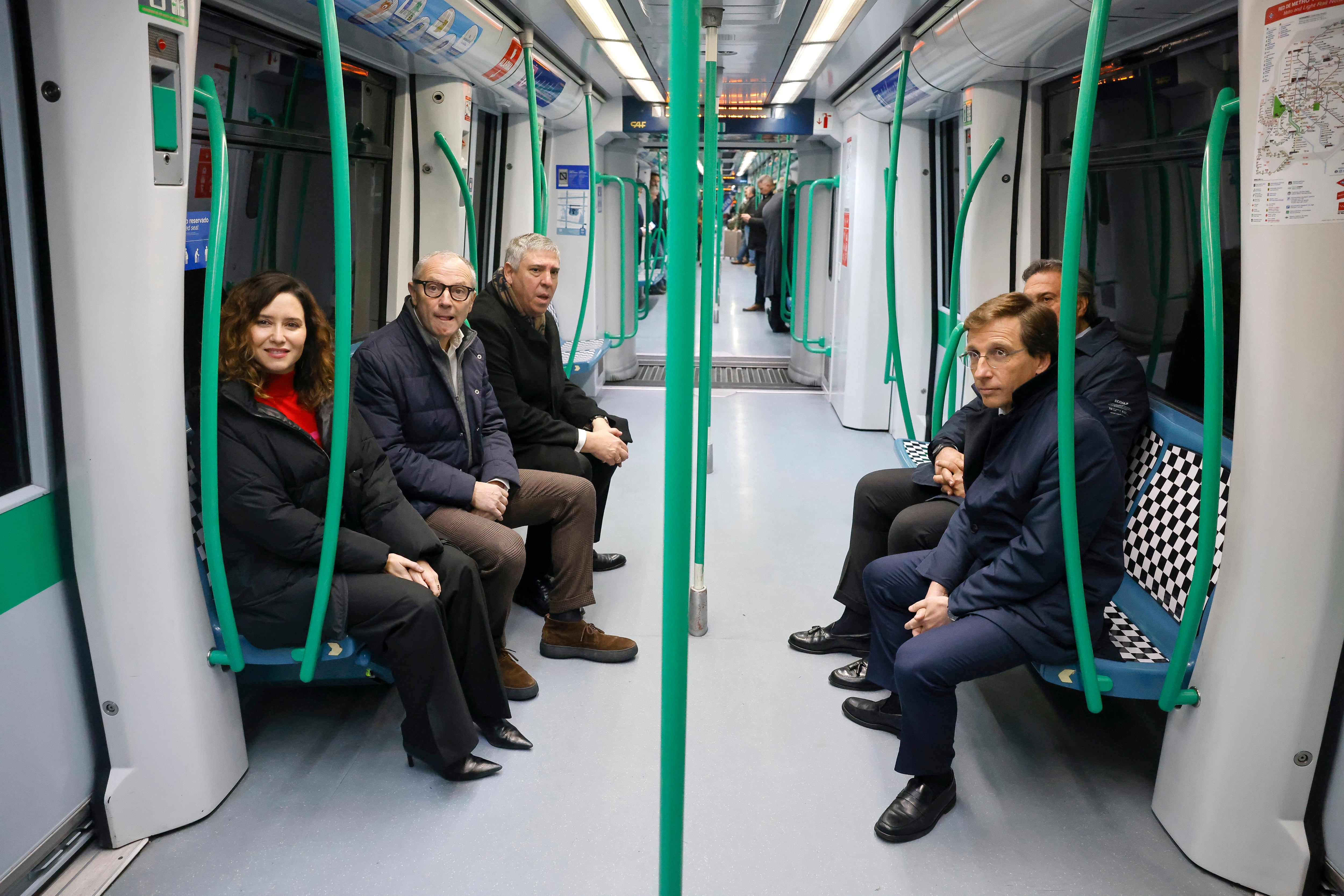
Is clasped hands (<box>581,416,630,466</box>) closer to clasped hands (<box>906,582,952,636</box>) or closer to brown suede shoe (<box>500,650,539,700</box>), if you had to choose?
brown suede shoe (<box>500,650,539,700</box>)

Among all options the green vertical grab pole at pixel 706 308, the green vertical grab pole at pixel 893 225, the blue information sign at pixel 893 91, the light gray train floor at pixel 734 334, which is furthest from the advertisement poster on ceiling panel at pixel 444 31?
the light gray train floor at pixel 734 334

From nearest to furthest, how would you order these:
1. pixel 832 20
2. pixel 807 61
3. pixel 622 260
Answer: pixel 832 20, pixel 807 61, pixel 622 260

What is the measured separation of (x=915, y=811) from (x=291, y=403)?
1.86 m

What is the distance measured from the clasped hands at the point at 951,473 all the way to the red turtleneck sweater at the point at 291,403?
6.19 ft

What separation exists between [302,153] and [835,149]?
532 cm

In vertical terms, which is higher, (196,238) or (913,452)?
(196,238)

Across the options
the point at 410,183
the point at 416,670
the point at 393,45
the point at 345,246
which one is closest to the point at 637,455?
the point at 410,183

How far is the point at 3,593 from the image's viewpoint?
6.37 ft

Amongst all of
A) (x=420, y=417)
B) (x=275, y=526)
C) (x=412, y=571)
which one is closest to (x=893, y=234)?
(x=420, y=417)

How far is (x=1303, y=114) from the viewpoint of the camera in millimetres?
1888

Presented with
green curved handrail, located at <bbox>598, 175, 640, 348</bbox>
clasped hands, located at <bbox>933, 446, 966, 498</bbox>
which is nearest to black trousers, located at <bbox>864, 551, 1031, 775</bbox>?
clasped hands, located at <bbox>933, 446, 966, 498</bbox>

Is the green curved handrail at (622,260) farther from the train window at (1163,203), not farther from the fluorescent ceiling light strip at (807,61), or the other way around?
the train window at (1163,203)

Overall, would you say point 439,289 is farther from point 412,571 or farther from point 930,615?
point 930,615

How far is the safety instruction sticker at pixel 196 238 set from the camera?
271 centimetres
